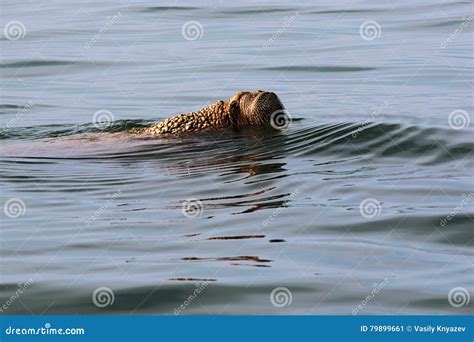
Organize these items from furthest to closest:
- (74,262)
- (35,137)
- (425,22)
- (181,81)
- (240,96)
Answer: (425,22) → (181,81) → (35,137) → (240,96) → (74,262)

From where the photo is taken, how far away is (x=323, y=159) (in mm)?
12555

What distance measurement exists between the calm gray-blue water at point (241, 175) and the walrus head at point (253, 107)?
16cm

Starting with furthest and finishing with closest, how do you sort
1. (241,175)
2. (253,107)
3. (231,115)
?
1. (231,115)
2. (253,107)
3. (241,175)

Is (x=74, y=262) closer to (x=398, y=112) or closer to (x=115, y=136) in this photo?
(x=115, y=136)

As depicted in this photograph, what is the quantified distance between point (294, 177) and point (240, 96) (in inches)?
91.3

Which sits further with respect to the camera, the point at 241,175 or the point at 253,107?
the point at 253,107

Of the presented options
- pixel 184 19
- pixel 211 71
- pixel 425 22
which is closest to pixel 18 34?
pixel 184 19

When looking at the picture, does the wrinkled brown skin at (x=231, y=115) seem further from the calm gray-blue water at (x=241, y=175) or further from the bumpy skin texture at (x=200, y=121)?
the calm gray-blue water at (x=241, y=175)

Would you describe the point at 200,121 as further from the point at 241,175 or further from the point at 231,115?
the point at 241,175

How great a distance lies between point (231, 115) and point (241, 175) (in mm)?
2100

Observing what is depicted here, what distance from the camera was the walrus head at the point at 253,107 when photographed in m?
13.6

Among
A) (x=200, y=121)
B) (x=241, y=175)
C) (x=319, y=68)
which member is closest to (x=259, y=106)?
(x=200, y=121)

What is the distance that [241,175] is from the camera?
1177cm

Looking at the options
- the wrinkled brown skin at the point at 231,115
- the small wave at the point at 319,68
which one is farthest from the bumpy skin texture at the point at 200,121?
the small wave at the point at 319,68
